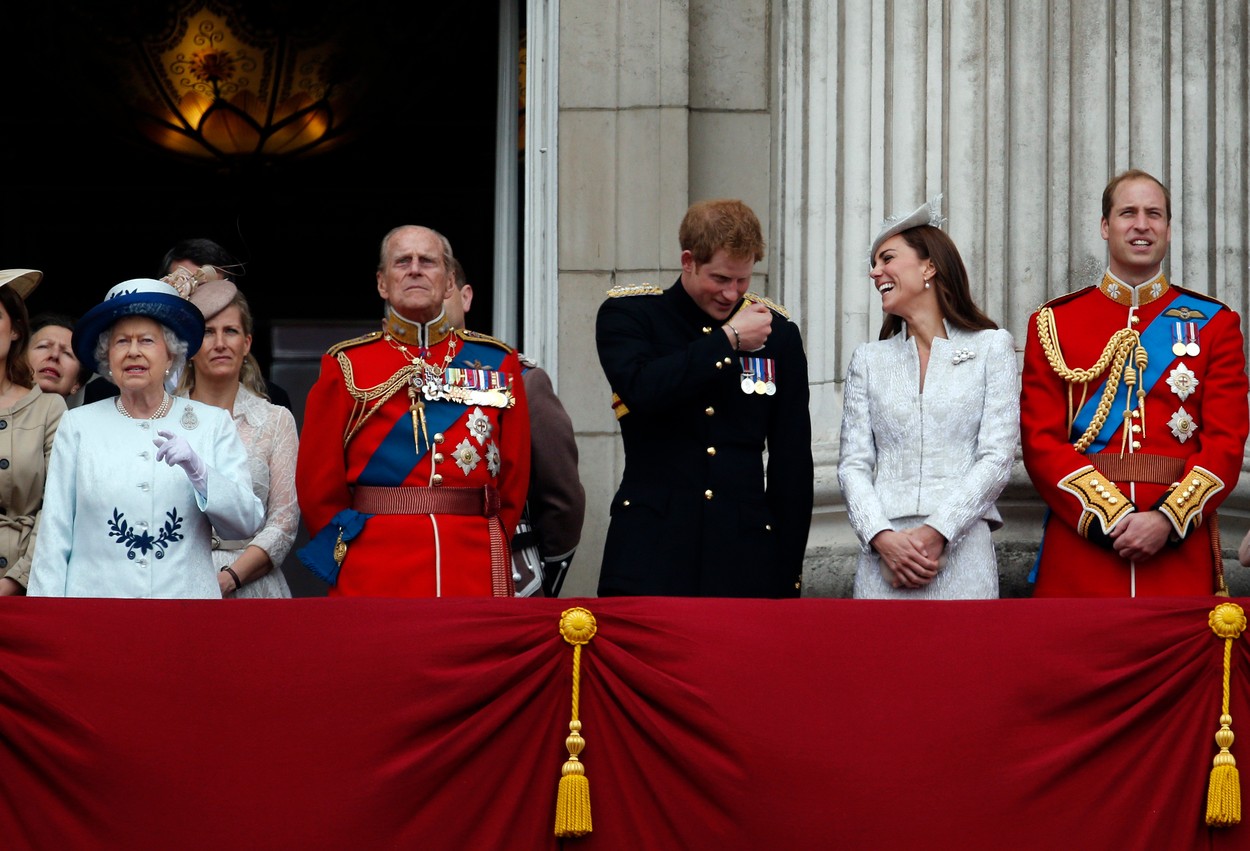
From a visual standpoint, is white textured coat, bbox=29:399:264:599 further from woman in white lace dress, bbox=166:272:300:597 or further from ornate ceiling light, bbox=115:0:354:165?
ornate ceiling light, bbox=115:0:354:165

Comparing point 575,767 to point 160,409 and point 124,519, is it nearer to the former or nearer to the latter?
point 124,519

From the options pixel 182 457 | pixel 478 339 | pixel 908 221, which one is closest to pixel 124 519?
pixel 182 457

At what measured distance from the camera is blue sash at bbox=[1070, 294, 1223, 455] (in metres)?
6.30

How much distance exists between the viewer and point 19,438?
6.61 metres

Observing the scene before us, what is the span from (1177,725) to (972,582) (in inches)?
31.6

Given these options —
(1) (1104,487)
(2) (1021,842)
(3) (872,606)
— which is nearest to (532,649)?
(3) (872,606)

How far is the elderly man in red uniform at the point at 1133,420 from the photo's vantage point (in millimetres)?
6137

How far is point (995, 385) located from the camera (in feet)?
20.5

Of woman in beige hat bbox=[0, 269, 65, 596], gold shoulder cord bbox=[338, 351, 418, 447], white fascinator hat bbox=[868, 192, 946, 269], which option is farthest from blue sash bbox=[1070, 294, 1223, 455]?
woman in beige hat bbox=[0, 269, 65, 596]

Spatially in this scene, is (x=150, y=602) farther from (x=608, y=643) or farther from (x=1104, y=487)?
(x=1104, y=487)

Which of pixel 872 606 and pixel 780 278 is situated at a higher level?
pixel 780 278

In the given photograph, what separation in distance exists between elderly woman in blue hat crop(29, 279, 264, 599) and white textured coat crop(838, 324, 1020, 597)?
169cm

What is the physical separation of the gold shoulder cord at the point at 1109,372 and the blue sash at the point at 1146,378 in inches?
0.5

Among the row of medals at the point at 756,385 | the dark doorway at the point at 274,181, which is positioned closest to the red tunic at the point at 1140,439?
the row of medals at the point at 756,385
